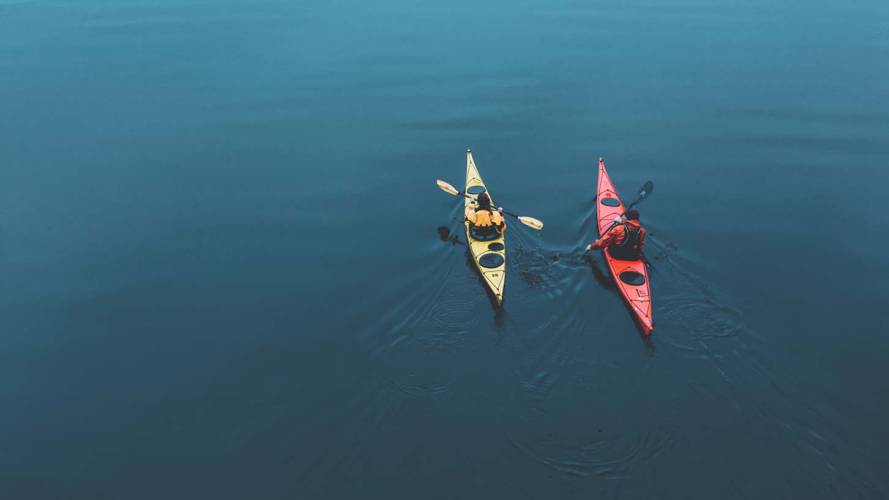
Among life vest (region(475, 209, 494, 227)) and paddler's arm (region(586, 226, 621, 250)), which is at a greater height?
life vest (region(475, 209, 494, 227))

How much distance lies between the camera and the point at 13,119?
3070 centimetres

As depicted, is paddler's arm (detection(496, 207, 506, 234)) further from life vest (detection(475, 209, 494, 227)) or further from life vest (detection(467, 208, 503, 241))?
life vest (detection(475, 209, 494, 227))

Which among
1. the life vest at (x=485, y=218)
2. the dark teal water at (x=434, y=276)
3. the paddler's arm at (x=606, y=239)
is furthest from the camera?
the life vest at (x=485, y=218)

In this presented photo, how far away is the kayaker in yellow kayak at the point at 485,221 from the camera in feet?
65.6

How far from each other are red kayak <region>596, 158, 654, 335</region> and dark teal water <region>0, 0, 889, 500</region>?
49cm

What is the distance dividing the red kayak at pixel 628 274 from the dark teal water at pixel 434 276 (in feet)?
1.60

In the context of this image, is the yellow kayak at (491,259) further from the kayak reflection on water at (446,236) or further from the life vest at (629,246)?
the life vest at (629,246)

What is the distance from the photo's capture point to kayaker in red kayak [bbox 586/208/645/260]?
18438 millimetres

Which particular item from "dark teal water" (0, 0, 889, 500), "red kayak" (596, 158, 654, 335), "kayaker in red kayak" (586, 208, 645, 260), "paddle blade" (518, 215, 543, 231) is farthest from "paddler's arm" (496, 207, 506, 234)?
"red kayak" (596, 158, 654, 335)

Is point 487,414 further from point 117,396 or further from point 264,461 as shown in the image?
point 117,396

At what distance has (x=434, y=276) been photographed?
19328mm

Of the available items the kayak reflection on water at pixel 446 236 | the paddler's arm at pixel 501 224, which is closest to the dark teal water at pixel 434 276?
the kayak reflection on water at pixel 446 236

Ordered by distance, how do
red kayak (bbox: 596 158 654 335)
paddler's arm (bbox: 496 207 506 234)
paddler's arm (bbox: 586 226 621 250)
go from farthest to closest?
paddler's arm (bbox: 496 207 506 234) → paddler's arm (bbox: 586 226 621 250) → red kayak (bbox: 596 158 654 335)

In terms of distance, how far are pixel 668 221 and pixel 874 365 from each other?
805 centimetres
